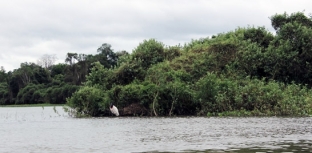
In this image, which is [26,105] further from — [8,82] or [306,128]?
[306,128]

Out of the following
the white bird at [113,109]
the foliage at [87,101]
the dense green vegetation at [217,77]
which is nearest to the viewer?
the dense green vegetation at [217,77]

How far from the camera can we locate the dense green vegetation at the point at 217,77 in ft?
141

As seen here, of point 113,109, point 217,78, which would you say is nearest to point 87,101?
point 113,109

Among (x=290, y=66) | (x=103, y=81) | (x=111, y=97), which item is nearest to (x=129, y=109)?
(x=111, y=97)

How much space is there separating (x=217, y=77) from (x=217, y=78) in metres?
2.11

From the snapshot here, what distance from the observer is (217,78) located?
4650 cm

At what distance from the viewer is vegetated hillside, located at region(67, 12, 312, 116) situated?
1688 inches

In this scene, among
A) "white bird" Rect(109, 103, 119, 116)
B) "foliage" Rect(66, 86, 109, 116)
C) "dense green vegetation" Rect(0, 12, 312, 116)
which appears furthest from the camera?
"foliage" Rect(66, 86, 109, 116)

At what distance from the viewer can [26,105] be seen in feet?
359

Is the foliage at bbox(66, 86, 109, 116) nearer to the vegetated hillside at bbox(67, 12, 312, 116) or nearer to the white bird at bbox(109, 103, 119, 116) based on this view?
the vegetated hillside at bbox(67, 12, 312, 116)

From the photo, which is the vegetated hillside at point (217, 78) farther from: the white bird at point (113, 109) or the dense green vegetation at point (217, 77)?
the white bird at point (113, 109)

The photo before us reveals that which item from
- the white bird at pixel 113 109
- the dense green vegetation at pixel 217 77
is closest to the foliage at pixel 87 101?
the dense green vegetation at pixel 217 77

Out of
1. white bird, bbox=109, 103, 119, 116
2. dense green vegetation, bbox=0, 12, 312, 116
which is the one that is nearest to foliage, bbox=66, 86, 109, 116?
dense green vegetation, bbox=0, 12, 312, 116

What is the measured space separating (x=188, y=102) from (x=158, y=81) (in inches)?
139
